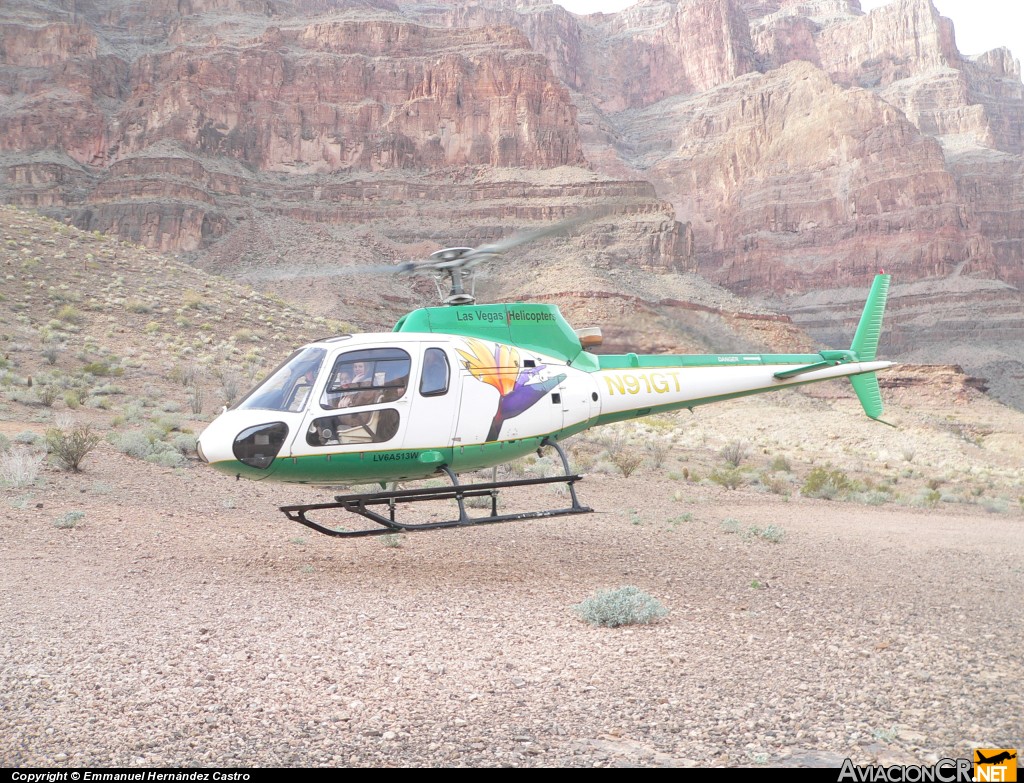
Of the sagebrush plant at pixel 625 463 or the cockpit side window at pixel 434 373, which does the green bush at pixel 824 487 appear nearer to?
the sagebrush plant at pixel 625 463

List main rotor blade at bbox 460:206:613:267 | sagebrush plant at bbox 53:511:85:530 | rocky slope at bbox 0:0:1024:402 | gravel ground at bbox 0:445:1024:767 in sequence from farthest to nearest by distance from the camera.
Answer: rocky slope at bbox 0:0:1024:402 < sagebrush plant at bbox 53:511:85:530 < main rotor blade at bbox 460:206:613:267 < gravel ground at bbox 0:445:1024:767

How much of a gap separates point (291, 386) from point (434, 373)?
1.36 meters

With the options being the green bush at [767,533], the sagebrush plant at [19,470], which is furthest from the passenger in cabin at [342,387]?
the green bush at [767,533]

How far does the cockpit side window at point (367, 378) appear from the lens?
26.5 feet

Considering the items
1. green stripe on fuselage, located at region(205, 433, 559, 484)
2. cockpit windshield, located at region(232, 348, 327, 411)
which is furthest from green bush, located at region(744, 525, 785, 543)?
cockpit windshield, located at region(232, 348, 327, 411)

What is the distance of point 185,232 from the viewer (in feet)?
256

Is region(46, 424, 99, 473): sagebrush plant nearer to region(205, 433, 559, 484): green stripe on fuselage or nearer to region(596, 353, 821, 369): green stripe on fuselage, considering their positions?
region(205, 433, 559, 484): green stripe on fuselage

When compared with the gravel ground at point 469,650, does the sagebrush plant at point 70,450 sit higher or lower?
higher

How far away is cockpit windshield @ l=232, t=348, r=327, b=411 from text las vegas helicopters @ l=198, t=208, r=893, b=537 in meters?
0.01

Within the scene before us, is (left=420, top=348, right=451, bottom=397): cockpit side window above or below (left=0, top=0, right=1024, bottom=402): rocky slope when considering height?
below

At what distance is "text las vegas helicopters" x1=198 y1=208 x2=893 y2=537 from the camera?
800cm

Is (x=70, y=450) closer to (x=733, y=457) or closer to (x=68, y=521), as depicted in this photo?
(x=68, y=521)

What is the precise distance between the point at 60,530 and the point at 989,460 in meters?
45.3

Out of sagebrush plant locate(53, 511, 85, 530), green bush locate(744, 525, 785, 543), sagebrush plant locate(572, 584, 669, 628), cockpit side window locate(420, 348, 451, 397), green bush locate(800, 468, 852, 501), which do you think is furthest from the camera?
green bush locate(800, 468, 852, 501)
